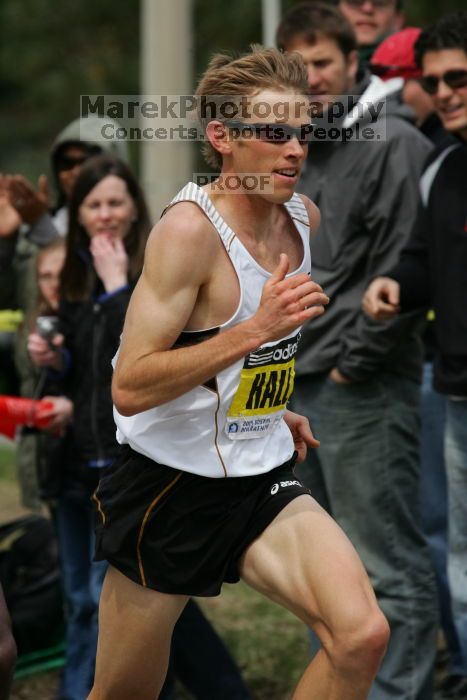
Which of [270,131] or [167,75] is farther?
[167,75]

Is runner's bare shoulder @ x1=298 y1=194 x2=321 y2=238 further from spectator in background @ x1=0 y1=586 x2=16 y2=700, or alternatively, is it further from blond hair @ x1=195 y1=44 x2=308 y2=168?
spectator in background @ x1=0 y1=586 x2=16 y2=700

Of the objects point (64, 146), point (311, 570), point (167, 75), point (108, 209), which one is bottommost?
point (311, 570)

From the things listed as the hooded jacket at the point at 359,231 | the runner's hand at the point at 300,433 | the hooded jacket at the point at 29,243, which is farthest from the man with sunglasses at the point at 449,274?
the hooded jacket at the point at 29,243

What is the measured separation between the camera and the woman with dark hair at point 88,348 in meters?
5.03

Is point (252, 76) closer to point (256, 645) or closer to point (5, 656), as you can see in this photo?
point (5, 656)

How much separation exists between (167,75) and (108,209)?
4.25 meters

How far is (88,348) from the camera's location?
5.07 m

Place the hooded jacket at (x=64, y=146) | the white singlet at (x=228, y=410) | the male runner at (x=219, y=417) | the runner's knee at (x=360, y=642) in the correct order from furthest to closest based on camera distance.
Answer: the hooded jacket at (x=64, y=146)
the white singlet at (x=228, y=410)
the male runner at (x=219, y=417)
the runner's knee at (x=360, y=642)

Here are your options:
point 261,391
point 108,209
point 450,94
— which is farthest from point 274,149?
point 108,209

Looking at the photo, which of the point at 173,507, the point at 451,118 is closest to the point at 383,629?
the point at 173,507

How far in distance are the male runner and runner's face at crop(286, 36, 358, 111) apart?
4.59 feet

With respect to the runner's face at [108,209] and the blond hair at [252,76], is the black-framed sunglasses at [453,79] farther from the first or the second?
the runner's face at [108,209]

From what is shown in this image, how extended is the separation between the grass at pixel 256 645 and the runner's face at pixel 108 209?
1.86m

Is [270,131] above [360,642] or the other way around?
above
